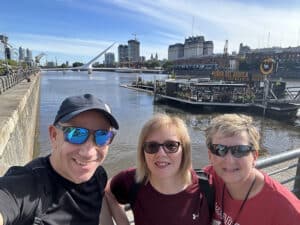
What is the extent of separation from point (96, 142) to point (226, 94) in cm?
3161

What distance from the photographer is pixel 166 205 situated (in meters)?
2.02

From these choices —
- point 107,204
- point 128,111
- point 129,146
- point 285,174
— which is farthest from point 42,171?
point 128,111

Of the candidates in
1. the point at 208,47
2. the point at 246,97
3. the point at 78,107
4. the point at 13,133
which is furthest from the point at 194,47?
the point at 78,107

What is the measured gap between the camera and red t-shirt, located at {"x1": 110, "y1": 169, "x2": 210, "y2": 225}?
1.99m

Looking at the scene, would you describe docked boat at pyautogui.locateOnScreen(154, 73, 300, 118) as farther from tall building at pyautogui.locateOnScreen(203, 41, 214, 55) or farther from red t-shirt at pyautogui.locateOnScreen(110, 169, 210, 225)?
tall building at pyautogui.locateOnScreen(203, 41, 214, 55)

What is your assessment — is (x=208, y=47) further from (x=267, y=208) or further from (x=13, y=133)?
(x=267, y=208)

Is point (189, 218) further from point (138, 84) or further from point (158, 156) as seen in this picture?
point (138, 84)

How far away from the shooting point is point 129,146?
54.4ft

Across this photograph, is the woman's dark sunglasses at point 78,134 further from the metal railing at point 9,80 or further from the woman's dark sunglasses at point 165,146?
the metal railing at point 9,80

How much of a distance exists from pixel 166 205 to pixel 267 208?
66cm

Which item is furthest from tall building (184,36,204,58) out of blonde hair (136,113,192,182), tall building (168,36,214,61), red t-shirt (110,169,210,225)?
red t-shirt (110,169,210,225)

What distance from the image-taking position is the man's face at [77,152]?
5.53 feet

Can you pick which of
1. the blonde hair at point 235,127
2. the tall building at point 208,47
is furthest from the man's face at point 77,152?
the tall building at point 208,47

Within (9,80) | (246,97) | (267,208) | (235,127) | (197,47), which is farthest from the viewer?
(197,47)
